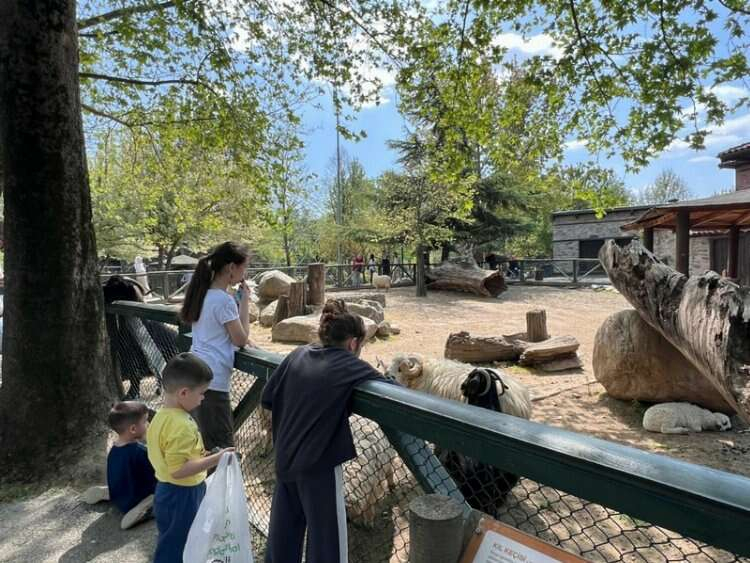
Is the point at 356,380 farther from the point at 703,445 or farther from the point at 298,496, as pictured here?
the point at 703,445

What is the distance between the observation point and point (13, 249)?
315 cm

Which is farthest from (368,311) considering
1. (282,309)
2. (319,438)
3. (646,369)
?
(319,438)

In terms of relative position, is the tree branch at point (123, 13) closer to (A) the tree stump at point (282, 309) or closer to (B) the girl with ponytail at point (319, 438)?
(B) the girl with ponytail at point (319, 438)

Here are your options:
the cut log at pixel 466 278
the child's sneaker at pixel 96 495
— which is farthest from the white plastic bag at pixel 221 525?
the cut log at pixel 466 278

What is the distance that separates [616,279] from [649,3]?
3.15 meters

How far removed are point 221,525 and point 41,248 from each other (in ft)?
7.74

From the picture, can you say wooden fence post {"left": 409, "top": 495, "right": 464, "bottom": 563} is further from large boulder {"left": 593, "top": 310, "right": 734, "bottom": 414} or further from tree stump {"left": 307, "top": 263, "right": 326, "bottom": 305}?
tree stump {"left": 307, "top": 263, "right": 326, "bottom": 305}

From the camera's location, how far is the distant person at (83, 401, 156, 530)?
272cm

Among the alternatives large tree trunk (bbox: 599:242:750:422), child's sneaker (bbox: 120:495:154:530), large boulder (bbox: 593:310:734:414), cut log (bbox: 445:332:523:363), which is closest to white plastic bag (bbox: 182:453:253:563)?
child's sneaker (bbox: 120:495:154:530)

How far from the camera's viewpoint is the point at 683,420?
5.25m

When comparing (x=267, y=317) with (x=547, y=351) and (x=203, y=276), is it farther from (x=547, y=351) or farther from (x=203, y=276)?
(x=203, y=276)

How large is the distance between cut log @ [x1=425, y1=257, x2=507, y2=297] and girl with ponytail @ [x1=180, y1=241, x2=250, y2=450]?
15.3 metres

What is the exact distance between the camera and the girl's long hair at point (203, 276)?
269 centimetres

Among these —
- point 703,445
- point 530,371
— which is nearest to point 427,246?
point 530,371
